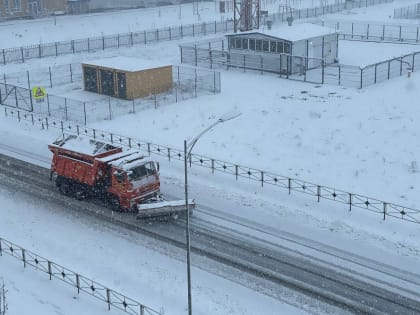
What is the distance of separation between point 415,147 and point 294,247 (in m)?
13.0

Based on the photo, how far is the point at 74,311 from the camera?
19766 millimetres

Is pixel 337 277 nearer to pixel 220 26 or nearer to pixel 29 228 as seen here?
pixel 29 228

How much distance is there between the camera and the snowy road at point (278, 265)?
2017cm

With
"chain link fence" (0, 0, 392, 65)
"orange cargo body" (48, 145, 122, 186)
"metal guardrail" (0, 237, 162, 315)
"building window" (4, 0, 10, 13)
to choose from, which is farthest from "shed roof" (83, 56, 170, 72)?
"building window" (4, 0, 10, 13)

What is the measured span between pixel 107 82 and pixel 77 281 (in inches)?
1020

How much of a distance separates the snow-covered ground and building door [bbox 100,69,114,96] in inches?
204

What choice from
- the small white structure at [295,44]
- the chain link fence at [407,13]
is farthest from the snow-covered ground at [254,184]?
the chain link fence at [407,13]

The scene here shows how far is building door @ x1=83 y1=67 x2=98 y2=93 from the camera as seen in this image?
45.4 meters

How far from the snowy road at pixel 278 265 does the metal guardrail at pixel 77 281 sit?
3751 mm

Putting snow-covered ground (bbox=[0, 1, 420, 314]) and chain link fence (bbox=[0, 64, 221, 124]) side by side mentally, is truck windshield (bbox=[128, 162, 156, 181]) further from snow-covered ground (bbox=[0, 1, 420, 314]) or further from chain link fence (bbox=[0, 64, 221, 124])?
chain link fence (bbox=[0, 64, 221, 124])

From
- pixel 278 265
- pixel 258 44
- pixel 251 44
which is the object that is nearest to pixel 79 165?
pixel 278 265

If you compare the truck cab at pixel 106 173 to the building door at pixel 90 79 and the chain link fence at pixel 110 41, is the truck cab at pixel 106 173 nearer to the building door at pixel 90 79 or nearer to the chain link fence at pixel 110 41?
the building door at pixel 90 79

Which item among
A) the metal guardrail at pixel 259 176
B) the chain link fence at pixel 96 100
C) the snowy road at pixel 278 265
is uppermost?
the chain link fence at pixel 96 100

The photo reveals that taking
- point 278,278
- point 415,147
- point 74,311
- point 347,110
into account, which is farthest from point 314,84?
point 74,311
